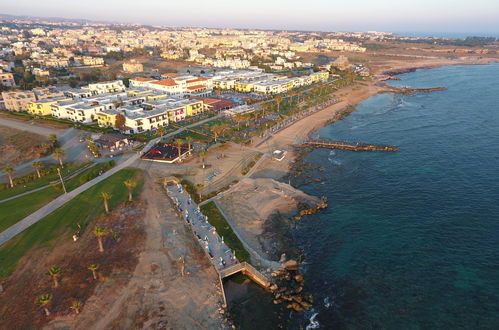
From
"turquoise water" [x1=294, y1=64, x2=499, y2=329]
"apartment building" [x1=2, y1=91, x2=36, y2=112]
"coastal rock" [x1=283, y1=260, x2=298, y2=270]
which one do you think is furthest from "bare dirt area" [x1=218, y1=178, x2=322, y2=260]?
"apartment building" [x1=2, y1=91, x2=36, y2=112]

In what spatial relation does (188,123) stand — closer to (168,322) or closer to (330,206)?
(330,206)

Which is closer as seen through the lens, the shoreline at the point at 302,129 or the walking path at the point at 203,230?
the walking path at the point at 203,230

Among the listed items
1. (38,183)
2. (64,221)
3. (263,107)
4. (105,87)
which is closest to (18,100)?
(105,87)

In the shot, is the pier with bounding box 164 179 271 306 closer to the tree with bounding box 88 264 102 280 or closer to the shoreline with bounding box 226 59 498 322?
the shoreline with bounding box 226 59 498 322

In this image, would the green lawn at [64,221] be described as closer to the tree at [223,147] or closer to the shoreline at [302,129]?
the tree at [223,147]

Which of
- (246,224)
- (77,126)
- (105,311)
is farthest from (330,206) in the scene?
(77,126)

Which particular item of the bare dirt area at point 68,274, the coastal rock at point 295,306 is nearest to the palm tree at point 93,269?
the bare dirt area at point 68,274
